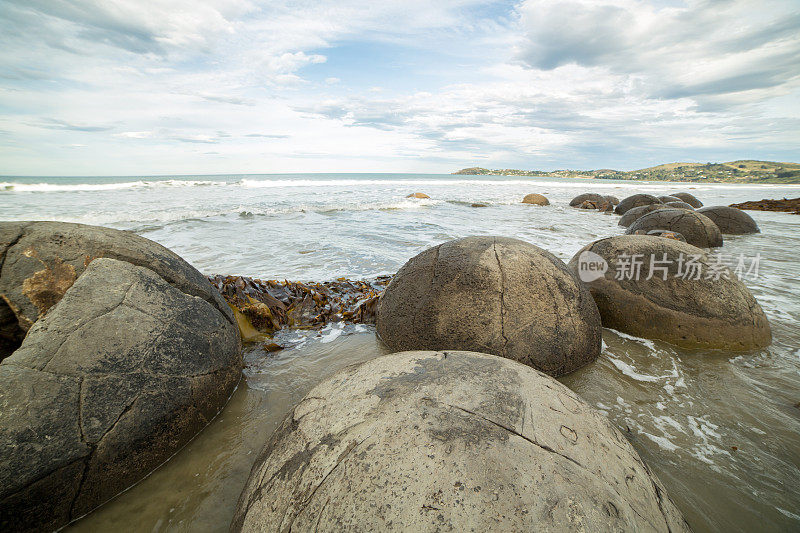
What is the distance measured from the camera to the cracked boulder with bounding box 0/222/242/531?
1.83m

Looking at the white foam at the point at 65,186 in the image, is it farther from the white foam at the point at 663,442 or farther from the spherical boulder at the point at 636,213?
the white foam at the point at 663,442

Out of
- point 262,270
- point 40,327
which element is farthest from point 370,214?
point 40,327

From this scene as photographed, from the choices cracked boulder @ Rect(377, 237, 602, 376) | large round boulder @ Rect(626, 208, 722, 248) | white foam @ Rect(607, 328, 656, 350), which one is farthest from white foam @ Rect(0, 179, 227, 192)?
white foam @ Rect(607, 328, 656, 350)

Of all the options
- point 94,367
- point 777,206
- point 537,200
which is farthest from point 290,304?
point 777,206

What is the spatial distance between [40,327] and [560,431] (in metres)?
2.93

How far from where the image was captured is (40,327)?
2.17 metres

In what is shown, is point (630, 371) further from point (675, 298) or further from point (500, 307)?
point (500, 307)

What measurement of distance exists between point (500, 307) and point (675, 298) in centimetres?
231

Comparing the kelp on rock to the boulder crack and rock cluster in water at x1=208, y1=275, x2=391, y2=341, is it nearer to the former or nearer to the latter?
rock cluster in water at x1=208, y1=275, x2=391, y2=341

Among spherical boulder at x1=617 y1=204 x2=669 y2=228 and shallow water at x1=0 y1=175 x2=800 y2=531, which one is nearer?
shallow water at x1=0 y1=175 x2=800 y2=531

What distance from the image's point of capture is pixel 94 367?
2113 mm

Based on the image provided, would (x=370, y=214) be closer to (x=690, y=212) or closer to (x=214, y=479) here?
(x=690, y=212)

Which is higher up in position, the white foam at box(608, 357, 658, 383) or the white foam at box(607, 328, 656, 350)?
the white foam at box(607, 328, 656, 350)

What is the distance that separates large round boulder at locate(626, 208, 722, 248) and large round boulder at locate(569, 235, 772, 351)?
17.7ft
